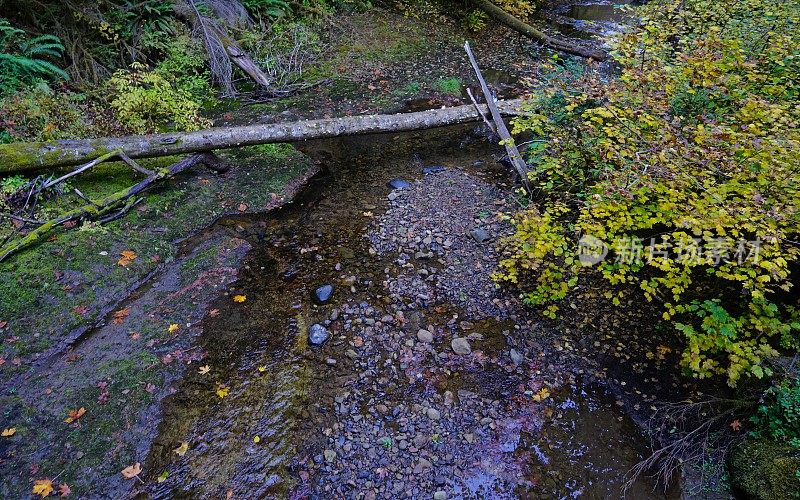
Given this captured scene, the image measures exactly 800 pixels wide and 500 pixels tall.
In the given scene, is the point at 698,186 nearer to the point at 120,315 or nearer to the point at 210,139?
the point at 120,315

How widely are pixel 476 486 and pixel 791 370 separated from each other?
10.9 ft

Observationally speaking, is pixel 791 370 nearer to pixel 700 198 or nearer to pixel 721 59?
pixel 700 198

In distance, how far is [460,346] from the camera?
575cm

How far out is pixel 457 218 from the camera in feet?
25.4

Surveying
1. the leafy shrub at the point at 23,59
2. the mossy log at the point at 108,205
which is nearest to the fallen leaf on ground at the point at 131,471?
the mossy log at the point at 108,205

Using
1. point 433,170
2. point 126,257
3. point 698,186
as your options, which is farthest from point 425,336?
point 126,257

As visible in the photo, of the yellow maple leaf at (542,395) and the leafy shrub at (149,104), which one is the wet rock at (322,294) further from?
the leafy shrub at (149,104)

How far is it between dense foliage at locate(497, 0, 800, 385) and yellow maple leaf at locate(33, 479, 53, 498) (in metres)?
5.59

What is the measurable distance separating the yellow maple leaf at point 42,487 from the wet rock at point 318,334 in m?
2.97

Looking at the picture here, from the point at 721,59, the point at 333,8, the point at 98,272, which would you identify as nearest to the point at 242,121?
the point at 98,272

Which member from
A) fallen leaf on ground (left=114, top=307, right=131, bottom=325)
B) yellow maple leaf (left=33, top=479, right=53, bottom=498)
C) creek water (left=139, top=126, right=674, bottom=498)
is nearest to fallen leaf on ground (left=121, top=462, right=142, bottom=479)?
creek water (left=139, top=126, right=674, bottom=498)

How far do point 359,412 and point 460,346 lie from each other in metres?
1.59

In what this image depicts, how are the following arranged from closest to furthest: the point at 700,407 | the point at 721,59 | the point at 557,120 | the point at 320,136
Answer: the point at 700,407 < the point at 721,59 < the point at 557,120 < the point at 320,136

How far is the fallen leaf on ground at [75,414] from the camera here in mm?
4801
